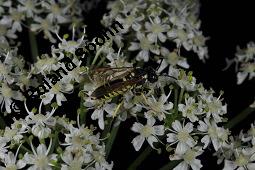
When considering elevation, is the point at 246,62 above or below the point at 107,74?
below

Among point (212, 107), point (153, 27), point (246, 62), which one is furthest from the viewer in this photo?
point (246, 62)

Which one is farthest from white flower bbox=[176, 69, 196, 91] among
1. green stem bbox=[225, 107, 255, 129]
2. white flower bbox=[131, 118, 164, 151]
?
green stem bbox=[225, 107, 255, 129]

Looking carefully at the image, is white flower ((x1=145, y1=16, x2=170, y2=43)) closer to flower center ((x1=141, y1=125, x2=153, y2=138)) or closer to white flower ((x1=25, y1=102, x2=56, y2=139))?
flower center ((x1=141, y1=125, x2=153, y2=138))

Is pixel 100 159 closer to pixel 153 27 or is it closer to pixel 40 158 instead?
pixel 40 158

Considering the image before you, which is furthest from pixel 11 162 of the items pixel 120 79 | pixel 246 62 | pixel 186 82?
pixel 246 62

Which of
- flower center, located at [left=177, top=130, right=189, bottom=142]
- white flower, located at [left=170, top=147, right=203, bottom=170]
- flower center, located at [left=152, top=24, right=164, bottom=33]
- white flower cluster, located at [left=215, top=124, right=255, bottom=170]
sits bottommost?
white flower cluster, located at [left=215, top=124, right=255, bottom=170]

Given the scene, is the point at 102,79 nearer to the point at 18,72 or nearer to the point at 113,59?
the point at 113,59
